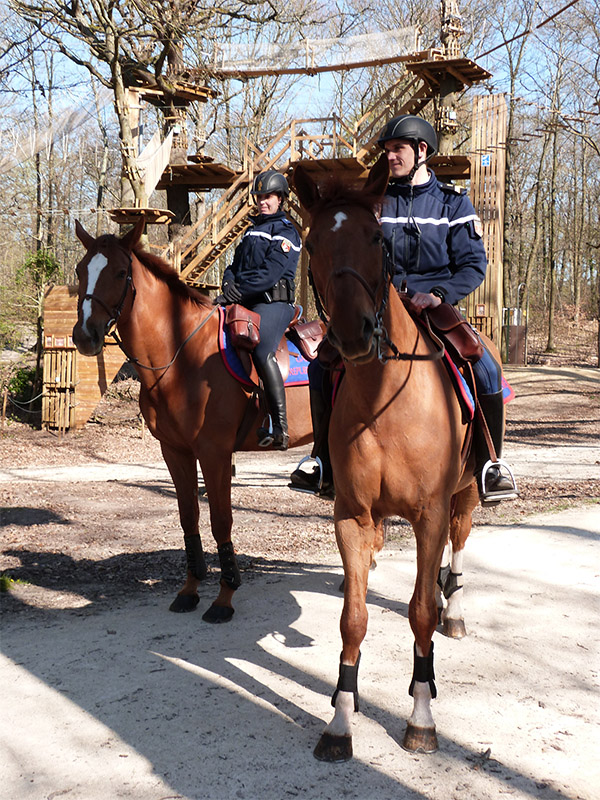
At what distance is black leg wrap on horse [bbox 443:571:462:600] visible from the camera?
5305 millimetres

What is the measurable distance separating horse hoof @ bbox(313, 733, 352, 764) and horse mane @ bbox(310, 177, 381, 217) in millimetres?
2495

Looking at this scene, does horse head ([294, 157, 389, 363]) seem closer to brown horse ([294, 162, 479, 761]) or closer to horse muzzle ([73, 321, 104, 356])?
brown horse ([294, 162, 479, 761])

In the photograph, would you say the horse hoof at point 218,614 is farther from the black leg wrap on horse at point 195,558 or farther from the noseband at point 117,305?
the noseband at point 117,305

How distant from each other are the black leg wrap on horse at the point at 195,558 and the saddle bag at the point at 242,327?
1.65 meters

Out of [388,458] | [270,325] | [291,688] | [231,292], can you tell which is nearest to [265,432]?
[270,325]

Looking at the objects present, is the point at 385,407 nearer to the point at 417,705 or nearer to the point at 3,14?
the point at 417,705

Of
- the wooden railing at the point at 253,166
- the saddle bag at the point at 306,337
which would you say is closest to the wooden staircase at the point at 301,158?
the wooden railing at the point at 253,166

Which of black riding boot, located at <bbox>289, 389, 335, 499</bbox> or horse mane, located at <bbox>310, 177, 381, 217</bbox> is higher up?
horse mane, located at <bbox>310, 177, 381, 217</bbox>

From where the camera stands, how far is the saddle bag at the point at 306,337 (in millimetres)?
6777

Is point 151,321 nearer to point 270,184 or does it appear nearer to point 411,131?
point 270,184

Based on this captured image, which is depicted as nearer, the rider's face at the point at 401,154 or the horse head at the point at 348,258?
the horse head at the point at 348,258

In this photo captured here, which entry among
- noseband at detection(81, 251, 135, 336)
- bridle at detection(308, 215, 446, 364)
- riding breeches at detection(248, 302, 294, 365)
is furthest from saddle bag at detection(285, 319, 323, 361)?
bridle at detection(308, 215, 446, 364)

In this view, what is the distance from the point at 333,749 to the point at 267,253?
4.03 metres

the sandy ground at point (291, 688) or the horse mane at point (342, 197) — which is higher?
the horse mane at point (342, 197)
